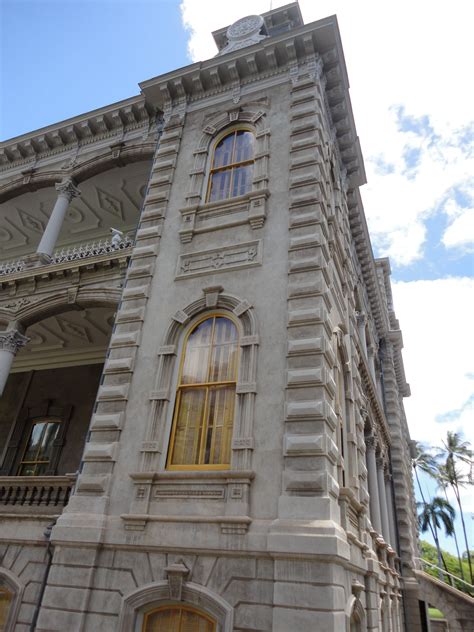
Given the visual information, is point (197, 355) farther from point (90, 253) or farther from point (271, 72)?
point (271, 72)

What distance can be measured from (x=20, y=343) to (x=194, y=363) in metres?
6.70

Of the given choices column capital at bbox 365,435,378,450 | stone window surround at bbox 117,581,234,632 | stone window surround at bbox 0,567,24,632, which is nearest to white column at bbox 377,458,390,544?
column capital at bbox 365,435,378,450

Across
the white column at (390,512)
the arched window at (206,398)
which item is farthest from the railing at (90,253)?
the white column at (390,512)

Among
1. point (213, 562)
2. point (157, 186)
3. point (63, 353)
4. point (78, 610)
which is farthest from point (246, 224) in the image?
point (63, 353)

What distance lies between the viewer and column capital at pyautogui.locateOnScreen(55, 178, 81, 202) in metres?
16.8

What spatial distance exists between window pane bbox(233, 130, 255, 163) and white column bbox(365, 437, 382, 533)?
10783 millimetres

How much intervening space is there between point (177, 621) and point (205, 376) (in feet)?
14.3

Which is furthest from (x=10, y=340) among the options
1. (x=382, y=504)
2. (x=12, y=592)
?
(x=382, y=504)

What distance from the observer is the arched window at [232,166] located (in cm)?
1279

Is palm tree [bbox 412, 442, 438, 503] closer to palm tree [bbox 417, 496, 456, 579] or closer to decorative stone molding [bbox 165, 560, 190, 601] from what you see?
palm tree [bbox 417, 496, 456, 579]

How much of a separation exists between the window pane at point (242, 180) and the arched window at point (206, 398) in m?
4.02

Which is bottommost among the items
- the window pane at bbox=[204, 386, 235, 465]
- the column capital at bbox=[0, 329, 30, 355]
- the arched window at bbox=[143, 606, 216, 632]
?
the arched window at bbox=[143, 606, 216, 632]

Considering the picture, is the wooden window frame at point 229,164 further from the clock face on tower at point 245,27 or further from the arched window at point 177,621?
the arched window at point 177,621

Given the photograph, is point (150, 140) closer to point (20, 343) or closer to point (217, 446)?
point (20, 343)
